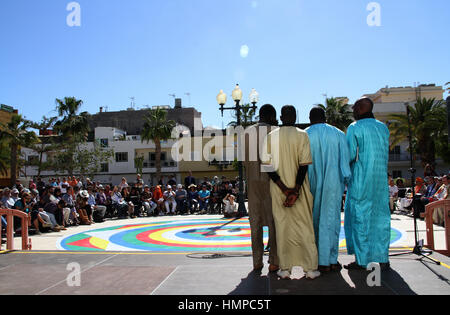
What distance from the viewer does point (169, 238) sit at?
859cm

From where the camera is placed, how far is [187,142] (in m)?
46.3

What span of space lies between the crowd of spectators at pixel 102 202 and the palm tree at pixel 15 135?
19765mm

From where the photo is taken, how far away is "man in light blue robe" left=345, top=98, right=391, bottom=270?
4113mm

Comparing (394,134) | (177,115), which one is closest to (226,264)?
(394,134)

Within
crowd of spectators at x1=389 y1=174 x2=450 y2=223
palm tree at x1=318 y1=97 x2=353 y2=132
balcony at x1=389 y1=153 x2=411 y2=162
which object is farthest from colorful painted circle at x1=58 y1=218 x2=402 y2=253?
balcony at x1=389 y1=153 x2=411 y2=162

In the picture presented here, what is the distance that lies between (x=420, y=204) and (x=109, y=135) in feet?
147

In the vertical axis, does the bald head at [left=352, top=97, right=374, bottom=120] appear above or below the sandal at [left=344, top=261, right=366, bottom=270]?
above

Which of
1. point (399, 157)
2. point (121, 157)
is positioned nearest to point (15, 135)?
point (121, 157)

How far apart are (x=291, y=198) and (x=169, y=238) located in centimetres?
536

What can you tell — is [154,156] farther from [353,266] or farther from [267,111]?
[353,266]

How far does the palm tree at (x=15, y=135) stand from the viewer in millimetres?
32562

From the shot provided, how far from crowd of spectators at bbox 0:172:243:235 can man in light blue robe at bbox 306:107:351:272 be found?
858 cm

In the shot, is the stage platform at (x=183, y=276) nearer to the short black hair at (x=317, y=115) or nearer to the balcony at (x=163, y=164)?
the short black hair at (x=317, y=115)

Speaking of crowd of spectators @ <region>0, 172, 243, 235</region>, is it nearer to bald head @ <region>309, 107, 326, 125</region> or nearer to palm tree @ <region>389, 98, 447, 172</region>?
bald head @ <region>309, 107, 326, 125</region>
